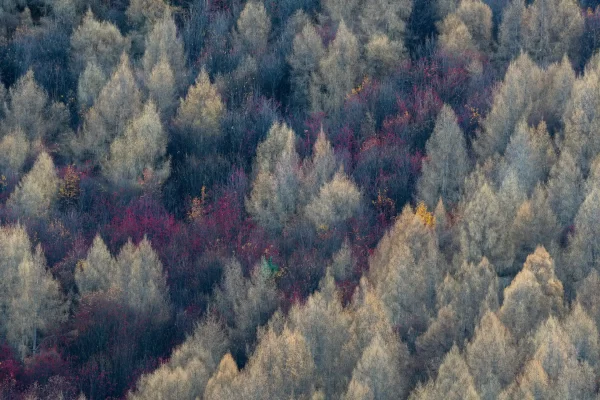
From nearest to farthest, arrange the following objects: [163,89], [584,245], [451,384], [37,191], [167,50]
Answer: [451,384] → [584,245] → [37,191] → [163,89] → [167,50]

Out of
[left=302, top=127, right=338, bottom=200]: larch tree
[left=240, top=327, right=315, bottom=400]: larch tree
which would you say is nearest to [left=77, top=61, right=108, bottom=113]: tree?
[left=302, top=127, right=338, bottom=200]: larch tree

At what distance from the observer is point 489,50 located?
164 ft

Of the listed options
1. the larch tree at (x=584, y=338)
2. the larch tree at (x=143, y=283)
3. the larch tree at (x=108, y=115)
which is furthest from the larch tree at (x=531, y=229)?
the larch tree at (x=108, y=115)

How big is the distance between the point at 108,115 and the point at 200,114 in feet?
14.5

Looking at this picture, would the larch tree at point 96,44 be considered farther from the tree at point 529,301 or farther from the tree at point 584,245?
the tree at point 529,301

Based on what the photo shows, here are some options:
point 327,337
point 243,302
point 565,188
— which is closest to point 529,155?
point 565,188

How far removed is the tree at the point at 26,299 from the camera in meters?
31.5

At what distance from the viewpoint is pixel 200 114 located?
45406mm

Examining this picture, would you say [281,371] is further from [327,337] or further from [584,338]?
[584,338]

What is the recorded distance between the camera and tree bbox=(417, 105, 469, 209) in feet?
128

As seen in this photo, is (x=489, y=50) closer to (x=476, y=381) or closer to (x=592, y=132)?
(x=592, y=132)

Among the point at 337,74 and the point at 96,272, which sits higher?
the point at 337,74

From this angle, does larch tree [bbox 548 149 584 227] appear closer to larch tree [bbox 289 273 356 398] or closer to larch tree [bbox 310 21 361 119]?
larch tree [bbox 289 273 356 398]

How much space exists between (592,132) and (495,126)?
156 inches
